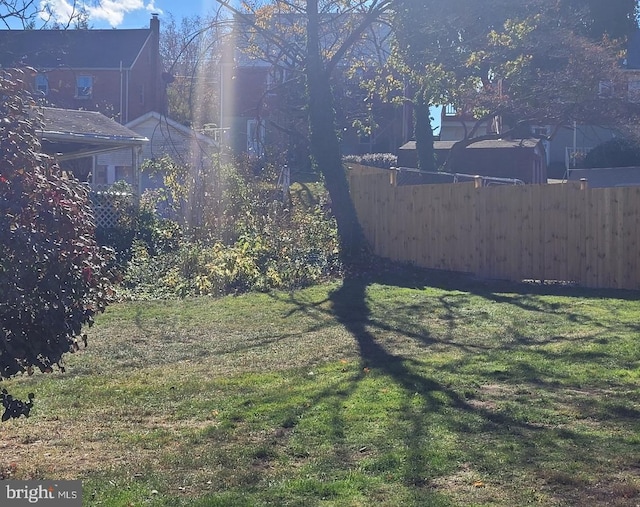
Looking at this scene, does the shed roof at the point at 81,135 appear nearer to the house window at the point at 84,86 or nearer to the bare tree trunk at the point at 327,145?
the bare tree trunk at the point at 327,145

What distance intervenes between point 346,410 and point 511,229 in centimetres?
944

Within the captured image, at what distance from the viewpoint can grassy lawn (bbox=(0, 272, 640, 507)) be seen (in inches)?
205

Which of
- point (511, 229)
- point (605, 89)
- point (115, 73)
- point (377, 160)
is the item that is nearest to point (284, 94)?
point (377, 160)

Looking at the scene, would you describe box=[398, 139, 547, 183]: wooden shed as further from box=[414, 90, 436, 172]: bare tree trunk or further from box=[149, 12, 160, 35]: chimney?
box=[149, 12, 160, 35]: chimney

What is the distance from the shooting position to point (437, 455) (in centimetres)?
566

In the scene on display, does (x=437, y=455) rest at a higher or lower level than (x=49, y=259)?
lower

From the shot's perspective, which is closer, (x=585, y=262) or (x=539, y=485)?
(x=539, y=485)

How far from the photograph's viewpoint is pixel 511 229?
15.7m

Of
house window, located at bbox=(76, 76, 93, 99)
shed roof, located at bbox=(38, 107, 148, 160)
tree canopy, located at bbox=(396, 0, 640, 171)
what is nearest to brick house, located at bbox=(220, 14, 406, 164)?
tree canopy, located at bbox=(396, 0, 640, 171)

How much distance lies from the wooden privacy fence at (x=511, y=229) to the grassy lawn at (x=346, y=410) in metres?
2.47

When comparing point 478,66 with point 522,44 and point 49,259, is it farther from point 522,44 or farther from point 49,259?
point 49,259

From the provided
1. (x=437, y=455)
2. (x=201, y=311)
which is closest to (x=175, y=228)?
(x=201, y=311)

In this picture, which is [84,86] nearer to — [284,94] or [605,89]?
[284,94]

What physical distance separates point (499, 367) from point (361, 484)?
144 inches
